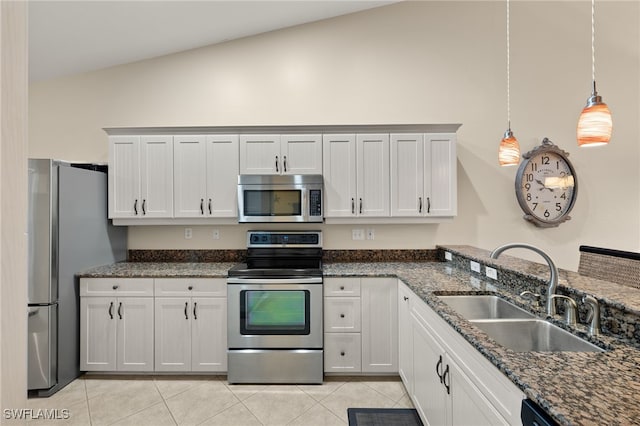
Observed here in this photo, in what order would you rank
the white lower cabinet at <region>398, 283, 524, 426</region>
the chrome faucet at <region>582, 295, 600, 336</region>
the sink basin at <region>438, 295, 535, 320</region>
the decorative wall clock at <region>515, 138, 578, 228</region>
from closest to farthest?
the white lower cabinet at <region>398, 283, 524, 426</region>
the chrome faucet at <region>582, 295, 600, 336</region>
the sink basin at <region>438, 295, 535, 320</region>
the decorative wall clock at <region>515, 138, 578, 228</region>

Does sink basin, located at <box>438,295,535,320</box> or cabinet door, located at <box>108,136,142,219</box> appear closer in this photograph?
sink basin, located at <box>438,295,535,320</box>

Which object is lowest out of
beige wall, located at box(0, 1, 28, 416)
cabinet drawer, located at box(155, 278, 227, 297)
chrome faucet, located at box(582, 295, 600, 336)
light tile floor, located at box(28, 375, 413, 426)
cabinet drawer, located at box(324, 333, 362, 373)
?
light tile floor, located at box(28, 375, 413, 426)

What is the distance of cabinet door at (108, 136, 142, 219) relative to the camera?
2.99m

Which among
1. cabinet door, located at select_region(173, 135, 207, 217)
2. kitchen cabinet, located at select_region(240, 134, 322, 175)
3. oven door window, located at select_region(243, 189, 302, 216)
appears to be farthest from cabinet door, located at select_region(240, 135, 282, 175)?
cabinet door, located at select_region(173, 135, 207, 217)

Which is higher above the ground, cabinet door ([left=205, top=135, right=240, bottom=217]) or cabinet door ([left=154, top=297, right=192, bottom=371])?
cabinet door ([left=205, top=135, right=240, bottom=217])

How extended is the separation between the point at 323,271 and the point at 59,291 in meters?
2.08

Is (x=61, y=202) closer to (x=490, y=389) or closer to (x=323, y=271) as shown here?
(x=323, y=271)

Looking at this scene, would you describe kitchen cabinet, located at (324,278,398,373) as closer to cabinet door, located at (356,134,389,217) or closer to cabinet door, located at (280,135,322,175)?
cabinet door, located at (356,134,389,217)

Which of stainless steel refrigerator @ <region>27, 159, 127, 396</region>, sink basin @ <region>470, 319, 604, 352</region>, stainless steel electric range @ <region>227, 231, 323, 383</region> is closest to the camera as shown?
sink basin @ <region>470, 319, 604, 352</region>

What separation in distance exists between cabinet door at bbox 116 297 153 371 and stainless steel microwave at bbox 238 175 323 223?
111cm

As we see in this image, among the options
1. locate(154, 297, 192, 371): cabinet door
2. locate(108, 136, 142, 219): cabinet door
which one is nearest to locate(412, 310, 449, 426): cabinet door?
locate(154, 297, 192, 371): cabinet door

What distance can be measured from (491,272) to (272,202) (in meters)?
1.86

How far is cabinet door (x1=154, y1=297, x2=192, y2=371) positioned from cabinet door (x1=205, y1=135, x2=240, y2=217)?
861 millimetres

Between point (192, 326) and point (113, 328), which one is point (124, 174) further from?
point (192, 326)
